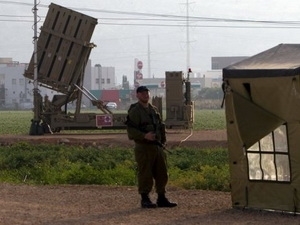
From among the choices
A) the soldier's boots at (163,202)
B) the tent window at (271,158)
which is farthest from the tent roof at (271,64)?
the soldier's boots at (163,202)

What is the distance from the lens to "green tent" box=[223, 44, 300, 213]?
11.7 meters

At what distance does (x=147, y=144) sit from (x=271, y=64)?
211cm

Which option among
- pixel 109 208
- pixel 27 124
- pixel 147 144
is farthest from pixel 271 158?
pixel 27 124

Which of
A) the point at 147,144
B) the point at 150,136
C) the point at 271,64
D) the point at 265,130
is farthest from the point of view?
the point at 147,144

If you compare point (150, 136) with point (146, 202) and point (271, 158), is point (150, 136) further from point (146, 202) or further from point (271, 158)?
point (271, 158)

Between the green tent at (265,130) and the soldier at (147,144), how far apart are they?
3.53 feet

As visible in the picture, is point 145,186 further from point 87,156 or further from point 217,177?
Answer: point 87,156

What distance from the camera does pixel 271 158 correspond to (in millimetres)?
11992

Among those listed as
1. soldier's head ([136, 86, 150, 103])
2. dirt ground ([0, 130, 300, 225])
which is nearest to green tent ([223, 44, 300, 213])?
dirt ground ([0, 130, 300, 225])

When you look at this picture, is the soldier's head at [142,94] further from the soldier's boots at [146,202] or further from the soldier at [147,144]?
the soldier's boots at [146,202]

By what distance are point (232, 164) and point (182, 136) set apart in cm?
2293

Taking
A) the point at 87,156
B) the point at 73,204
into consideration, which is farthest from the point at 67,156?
the point at 73,204

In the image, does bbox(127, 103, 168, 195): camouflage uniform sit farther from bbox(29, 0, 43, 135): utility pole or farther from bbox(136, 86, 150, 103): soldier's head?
bbox(29, 0, 43, 135): utility pole

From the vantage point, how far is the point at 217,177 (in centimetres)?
1670
